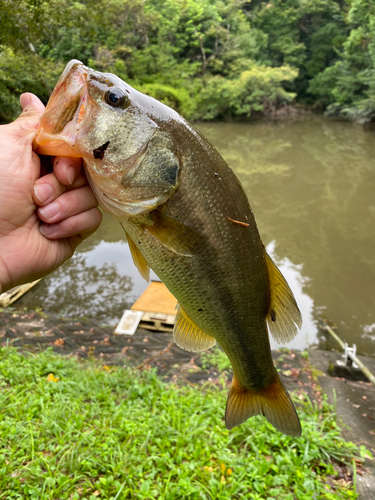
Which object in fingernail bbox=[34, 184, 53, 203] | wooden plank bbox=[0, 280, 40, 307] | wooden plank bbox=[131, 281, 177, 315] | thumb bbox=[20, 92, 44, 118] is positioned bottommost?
wooden plank bbox=[131, 281, 177, 315]

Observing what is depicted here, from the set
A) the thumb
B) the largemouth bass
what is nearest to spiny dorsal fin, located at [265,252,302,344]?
the largemouth bass

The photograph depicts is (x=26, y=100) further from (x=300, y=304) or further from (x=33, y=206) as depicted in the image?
(x=300, y=304)

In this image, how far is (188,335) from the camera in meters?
1.74

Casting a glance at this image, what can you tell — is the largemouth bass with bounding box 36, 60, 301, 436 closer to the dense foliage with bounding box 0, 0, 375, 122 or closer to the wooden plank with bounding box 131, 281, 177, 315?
the wooden plank with bounding box 131, 281, 177, 315

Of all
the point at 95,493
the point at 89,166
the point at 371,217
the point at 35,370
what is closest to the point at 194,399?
the point at 95,493

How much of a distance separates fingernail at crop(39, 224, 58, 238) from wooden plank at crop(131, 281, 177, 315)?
524 centimetres

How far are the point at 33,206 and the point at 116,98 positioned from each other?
64 centimetres

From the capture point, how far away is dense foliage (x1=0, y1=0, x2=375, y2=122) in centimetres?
1206

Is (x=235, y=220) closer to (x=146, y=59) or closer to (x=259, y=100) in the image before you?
(x=146, y=59)

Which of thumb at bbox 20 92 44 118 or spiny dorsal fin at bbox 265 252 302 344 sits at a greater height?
thumb at bbox 20 92 44 118

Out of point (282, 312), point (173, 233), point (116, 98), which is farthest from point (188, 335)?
point (116, 98)

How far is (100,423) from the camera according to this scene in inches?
134

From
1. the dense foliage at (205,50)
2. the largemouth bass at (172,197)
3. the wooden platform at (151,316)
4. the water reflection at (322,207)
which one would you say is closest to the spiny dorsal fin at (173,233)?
the largemouth bass at (172,197)

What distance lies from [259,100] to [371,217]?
21910 millimetres
